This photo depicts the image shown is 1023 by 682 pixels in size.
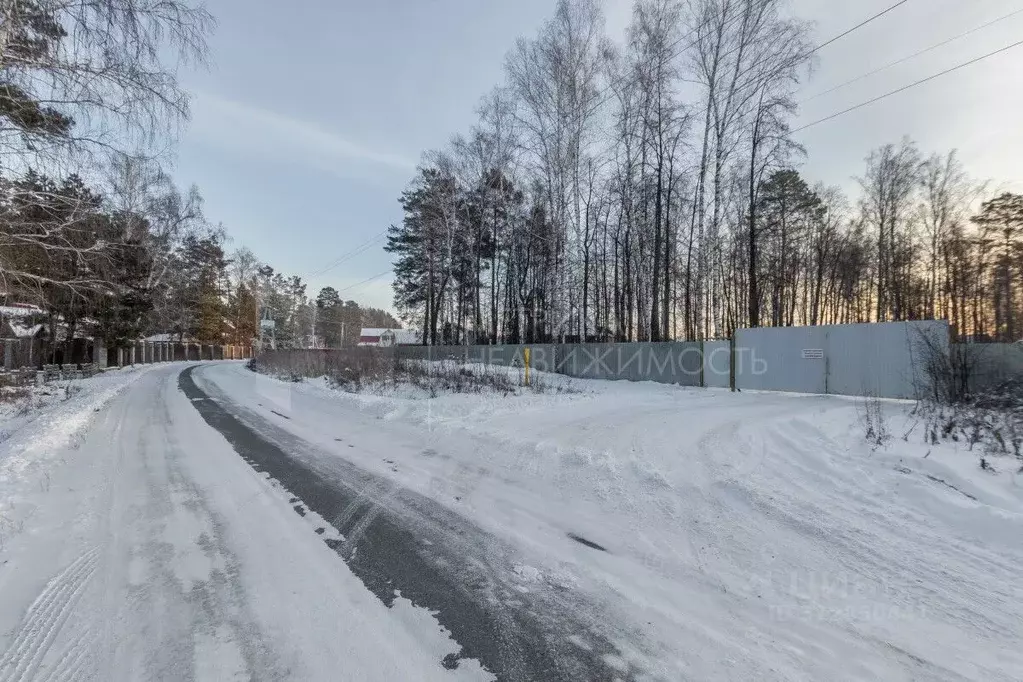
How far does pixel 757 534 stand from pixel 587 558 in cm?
145

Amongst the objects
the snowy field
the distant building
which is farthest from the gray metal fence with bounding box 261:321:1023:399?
the distant building

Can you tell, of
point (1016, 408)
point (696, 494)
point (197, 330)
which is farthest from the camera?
point (197, 330)

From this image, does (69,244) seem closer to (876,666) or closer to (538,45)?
(876,666)

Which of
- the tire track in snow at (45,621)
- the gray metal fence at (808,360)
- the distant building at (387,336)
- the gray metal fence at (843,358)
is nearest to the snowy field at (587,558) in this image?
the tire track in snow at (45,621)

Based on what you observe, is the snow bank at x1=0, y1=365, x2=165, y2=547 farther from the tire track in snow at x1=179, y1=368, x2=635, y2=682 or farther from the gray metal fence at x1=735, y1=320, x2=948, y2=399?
the gray metal fence at x1=735, y1=320, x2=948, y2=399

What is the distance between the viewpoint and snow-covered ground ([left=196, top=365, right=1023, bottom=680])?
7.54 feet

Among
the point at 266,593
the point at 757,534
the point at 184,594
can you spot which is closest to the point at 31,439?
the point at 184,594

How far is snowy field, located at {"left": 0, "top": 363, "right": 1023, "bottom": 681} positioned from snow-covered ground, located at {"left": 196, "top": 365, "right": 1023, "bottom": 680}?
0.02 metres

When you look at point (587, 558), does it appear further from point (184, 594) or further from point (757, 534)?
point (184, 594)

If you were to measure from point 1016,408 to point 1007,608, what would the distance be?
23.1 feet

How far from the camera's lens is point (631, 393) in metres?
13.5

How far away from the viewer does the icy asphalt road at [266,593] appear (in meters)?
2.17

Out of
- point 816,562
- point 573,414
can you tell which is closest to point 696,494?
point 816,562

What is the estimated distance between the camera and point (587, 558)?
3295 mm
